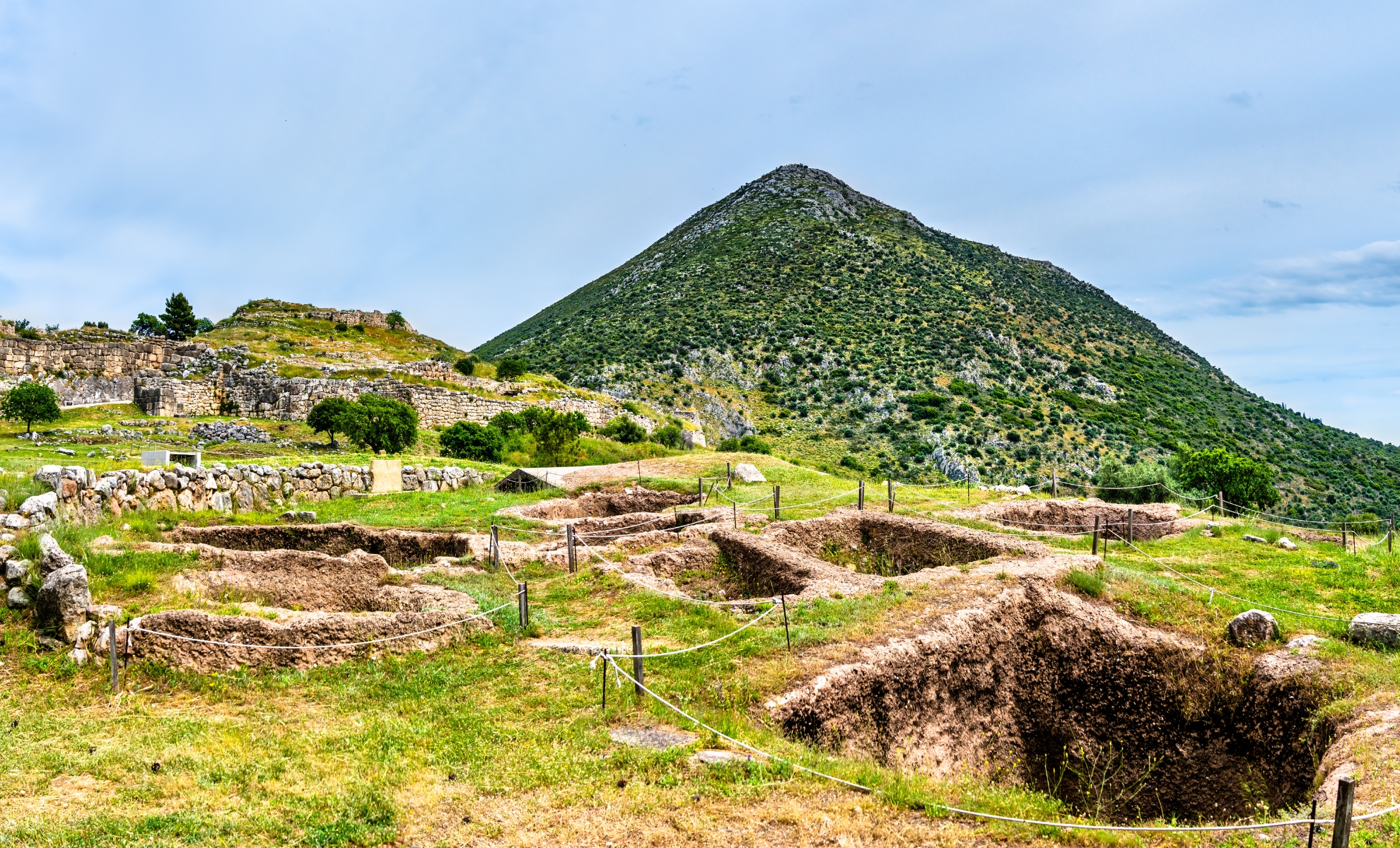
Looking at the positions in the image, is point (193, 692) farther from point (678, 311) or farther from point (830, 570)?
point (678, 311)

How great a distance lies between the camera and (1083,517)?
74.0 feet

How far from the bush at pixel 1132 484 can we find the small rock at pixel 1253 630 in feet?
65.5

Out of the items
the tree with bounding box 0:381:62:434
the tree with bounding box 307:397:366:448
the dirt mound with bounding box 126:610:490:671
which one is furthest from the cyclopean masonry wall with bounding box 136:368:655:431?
the dirt mound with bounding box 126:610:490:671

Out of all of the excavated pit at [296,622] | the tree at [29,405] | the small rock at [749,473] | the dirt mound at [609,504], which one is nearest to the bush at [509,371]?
the tree at [29,405]

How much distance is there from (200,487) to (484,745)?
16.3 metres

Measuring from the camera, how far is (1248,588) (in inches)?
513

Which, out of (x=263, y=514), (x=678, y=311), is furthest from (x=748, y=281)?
(x=263, y=514)

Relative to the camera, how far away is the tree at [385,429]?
32219mm

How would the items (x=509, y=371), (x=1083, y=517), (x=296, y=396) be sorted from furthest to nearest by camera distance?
(x=509, y=371)
(x=296, y=396)
(x=1083, y=517)

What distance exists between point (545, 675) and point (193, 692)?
384 cm

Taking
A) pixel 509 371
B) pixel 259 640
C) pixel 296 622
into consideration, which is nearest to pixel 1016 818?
pixel 296 622

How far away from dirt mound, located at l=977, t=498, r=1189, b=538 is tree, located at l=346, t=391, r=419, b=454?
24.3 meters

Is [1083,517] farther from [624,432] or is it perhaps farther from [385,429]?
[385,429]

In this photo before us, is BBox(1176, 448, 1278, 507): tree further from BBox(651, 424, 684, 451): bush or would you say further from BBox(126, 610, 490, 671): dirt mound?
BBox(126, 610, 490, 671): dirt mound
